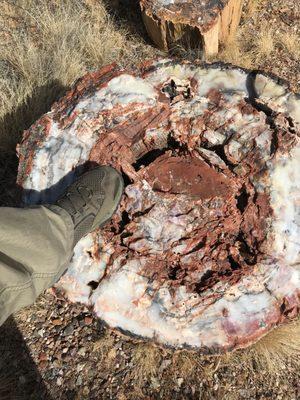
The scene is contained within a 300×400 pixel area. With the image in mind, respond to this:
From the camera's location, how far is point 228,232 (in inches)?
77.0

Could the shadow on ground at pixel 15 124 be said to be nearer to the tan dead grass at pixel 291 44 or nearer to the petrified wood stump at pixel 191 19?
the petrified wood stump at pixel 191 19

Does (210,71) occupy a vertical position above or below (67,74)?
above

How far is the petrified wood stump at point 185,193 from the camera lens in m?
1.80

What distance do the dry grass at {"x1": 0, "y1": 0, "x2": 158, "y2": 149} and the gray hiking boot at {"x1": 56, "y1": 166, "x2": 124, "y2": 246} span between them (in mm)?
1046

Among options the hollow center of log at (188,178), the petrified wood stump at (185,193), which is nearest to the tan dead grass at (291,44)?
the petrified wood stump at (185,193)

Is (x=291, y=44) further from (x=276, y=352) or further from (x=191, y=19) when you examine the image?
(x=276, y=352)

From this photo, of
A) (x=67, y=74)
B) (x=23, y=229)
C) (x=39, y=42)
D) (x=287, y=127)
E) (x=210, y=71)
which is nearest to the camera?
(x=23, y=229)

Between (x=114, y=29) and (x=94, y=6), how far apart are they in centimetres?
27

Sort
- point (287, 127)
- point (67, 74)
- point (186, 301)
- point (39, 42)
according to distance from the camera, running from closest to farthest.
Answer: point (186, 301), point (287, 127), point (67, 74), point (39, 42)

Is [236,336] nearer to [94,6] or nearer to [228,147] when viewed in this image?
[228,147]

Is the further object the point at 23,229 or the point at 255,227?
the point at 255,227

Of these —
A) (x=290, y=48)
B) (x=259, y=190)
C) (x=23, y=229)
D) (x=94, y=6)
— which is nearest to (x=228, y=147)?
(x=259, y=190)

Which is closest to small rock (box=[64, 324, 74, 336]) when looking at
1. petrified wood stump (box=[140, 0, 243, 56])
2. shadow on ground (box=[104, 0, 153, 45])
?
petrified wood stump (box=[140, 0, 243, 56])

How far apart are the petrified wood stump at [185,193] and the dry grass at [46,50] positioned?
0.79 m
